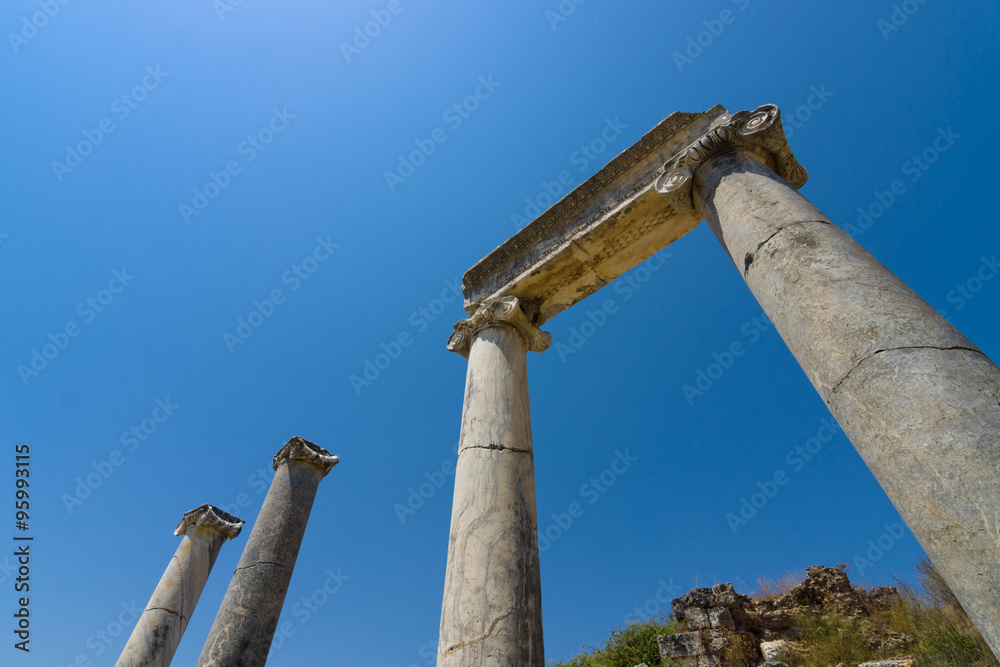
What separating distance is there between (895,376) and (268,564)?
10.1 metres

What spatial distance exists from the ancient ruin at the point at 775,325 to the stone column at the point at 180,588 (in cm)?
944

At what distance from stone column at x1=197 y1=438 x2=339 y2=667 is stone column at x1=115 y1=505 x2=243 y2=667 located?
3.40 m

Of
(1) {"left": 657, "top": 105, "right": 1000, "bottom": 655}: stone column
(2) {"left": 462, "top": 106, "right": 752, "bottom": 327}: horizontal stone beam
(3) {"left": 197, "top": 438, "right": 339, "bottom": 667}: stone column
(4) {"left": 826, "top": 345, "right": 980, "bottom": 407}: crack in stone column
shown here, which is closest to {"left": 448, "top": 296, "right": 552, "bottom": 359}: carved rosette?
(2) {"left": 462, "top": 106, "right": 752, "bottom": 327}: horizontal stone beam

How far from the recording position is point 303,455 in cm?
1085

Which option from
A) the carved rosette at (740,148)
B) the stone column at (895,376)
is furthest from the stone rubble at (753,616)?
the stone column at (895,376)

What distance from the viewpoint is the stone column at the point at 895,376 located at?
8.37 feet

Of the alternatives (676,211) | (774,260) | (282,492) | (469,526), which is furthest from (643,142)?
(282,492)

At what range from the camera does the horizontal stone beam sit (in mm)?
7320

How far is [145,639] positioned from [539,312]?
36.5 ft

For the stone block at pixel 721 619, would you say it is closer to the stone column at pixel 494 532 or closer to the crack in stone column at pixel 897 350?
the stone column at pixel 494 532

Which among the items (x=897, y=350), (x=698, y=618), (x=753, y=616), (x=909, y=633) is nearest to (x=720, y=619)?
(x=698, y=618)

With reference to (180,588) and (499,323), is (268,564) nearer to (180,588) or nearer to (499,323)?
(180,588)

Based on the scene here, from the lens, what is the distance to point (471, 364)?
728 centimetres

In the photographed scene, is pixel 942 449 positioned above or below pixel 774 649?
below
